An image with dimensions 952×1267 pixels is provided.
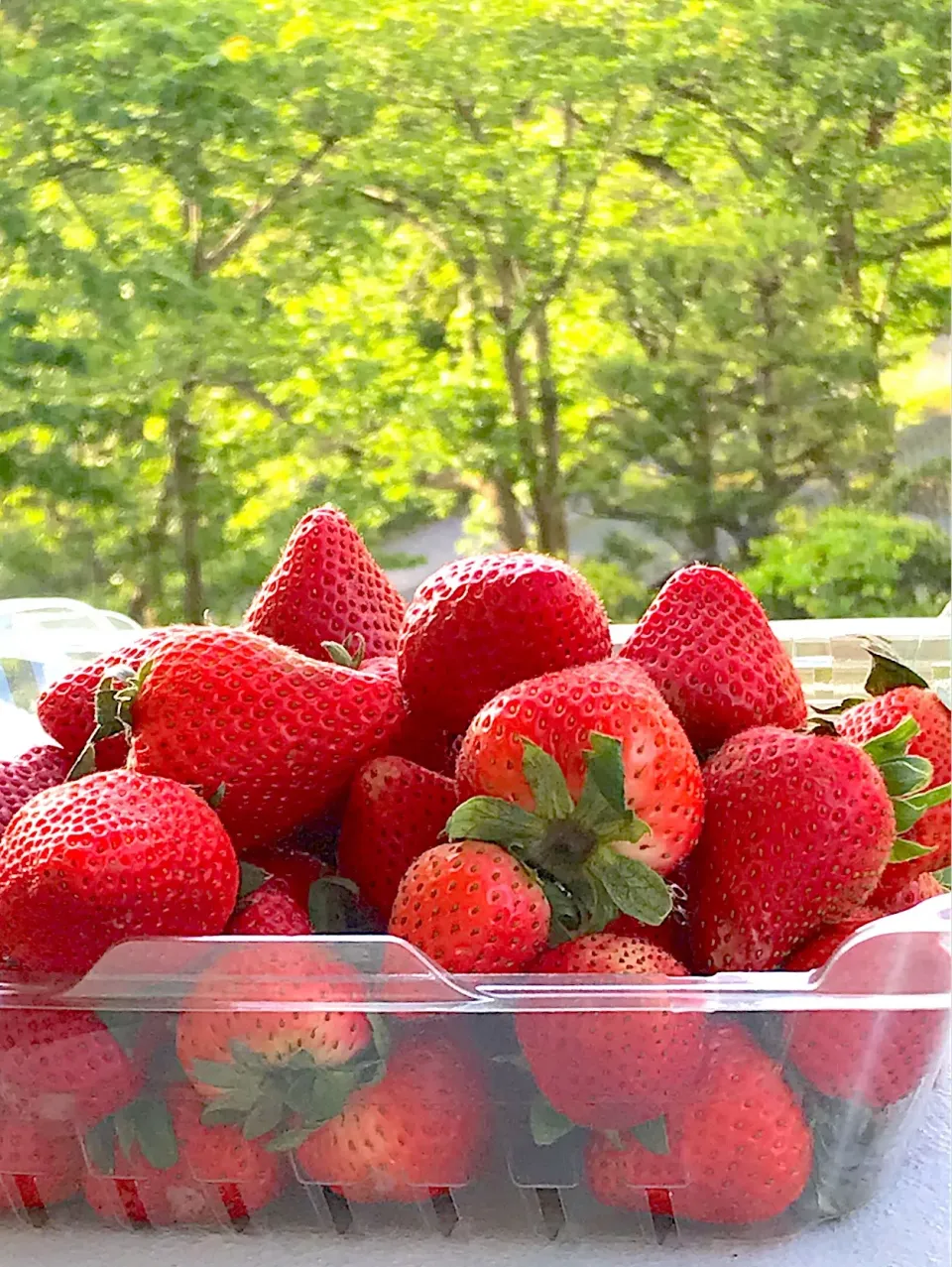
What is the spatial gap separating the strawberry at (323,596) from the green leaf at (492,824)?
15cm

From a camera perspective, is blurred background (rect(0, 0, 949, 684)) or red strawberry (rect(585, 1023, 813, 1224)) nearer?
red strawberry (rect(585, 1023, 813, 1224))

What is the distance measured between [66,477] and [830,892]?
1484 mm

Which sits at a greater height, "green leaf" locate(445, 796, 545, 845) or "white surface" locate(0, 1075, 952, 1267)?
"green leaf" locate(445, 796, 545, 845)

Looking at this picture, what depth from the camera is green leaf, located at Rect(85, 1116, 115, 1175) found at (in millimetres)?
449

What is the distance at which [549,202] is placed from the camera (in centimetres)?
172

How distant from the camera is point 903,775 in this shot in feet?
1.62

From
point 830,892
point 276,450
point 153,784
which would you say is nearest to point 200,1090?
point 153,784

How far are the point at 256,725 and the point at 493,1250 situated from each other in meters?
0.19

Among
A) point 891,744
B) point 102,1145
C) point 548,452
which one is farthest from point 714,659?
point 548,452

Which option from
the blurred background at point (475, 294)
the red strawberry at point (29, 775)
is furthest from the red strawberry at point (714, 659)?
the blurred background at point (475, 294)

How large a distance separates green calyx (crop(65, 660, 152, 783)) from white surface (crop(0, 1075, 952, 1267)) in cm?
16

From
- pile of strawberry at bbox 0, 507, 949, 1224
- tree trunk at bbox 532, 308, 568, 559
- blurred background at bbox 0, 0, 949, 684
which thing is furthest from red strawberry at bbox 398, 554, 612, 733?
tree trunk at bbox 532, 308, 568, 559

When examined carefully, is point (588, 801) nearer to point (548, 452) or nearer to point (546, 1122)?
point (546, 1122)

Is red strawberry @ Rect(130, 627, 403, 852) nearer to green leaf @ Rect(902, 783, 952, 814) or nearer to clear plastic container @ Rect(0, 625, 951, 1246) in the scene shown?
clear plastic container @ Rect(0, 625, 951, 1246)
